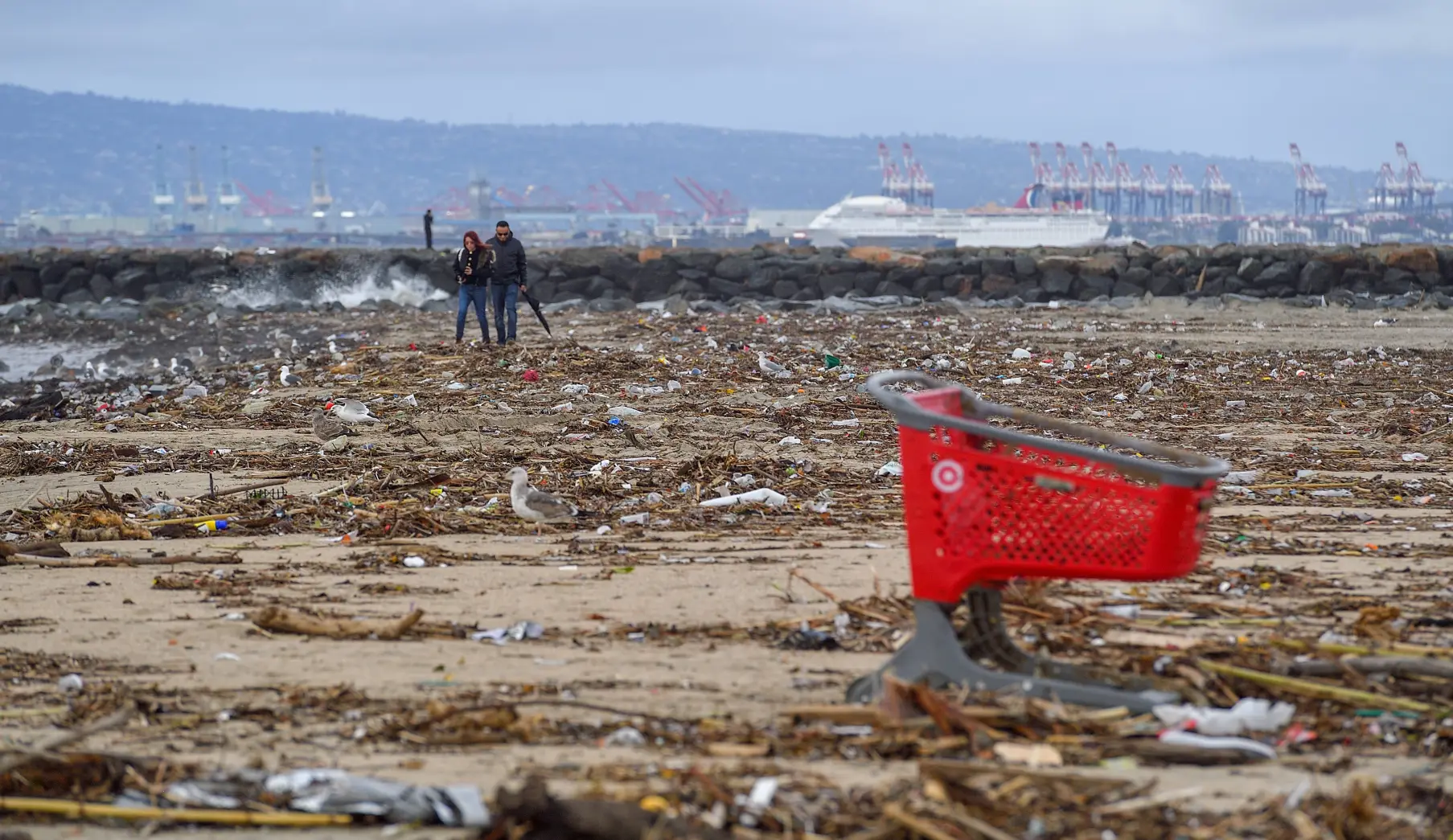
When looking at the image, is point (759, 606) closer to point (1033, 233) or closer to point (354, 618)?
point (354, 618)

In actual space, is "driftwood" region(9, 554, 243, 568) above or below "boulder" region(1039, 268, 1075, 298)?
below

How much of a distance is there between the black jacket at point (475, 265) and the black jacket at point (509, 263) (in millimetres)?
163

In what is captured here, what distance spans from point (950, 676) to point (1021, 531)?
0.41 m

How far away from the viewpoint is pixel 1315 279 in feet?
76.1

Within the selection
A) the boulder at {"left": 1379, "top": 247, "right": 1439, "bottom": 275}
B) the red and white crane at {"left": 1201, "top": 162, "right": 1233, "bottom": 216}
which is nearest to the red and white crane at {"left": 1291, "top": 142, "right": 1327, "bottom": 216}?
the red and white crane at {"left": 1201, "top": 162, "right": 1233, "bottom": 216}

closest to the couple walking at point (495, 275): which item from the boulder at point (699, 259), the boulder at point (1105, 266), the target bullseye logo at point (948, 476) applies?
the target bullseye logo at point (948, 476)

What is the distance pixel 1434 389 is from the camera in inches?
426

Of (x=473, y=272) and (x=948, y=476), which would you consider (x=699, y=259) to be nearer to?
(x=473, y=272)

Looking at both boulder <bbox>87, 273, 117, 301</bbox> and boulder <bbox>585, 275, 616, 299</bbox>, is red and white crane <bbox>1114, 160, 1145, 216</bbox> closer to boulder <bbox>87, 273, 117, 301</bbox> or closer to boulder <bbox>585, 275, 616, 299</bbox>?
boulder <bbox>585, 275, 616, 299</bbox>

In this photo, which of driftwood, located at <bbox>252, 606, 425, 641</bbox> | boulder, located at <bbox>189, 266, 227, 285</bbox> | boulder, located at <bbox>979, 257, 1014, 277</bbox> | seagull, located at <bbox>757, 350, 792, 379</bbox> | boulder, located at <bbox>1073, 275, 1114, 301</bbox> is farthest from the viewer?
boulder, located at <bbox>189, 266, 227, 285</bbox>

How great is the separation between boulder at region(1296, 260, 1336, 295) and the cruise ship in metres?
51.5

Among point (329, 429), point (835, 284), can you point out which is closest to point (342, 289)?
point (835, 284)

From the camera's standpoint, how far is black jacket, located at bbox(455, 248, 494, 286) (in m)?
14.7

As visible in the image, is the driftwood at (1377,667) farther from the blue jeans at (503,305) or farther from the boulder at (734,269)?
the boulder at (734,269)
